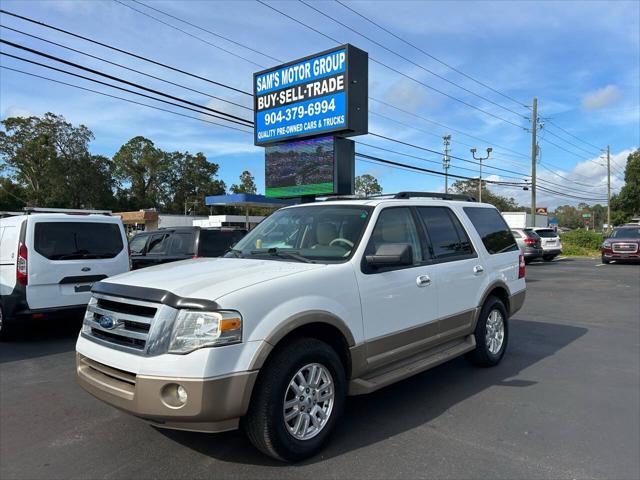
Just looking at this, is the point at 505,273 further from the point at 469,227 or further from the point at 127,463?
the point at 127,463

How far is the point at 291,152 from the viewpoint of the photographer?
15.2m

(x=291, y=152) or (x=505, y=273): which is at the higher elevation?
(x=291, y=152)

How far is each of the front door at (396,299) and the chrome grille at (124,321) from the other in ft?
5.24

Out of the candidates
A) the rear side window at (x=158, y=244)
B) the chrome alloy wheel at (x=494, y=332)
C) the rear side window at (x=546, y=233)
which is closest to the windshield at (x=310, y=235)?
the chrome alloy wheel at (x=494, y=332)

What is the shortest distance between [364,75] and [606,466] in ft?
41.1

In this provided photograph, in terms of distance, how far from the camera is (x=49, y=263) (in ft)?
21.8

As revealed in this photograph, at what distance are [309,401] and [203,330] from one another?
98 centimetres

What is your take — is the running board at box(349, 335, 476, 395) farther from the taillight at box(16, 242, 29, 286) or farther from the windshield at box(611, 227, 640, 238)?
the windshield at box(611, 227, 640, 238)

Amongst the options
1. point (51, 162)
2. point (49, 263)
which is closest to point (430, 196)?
point (49, 263)

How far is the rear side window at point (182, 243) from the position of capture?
8.91 meters

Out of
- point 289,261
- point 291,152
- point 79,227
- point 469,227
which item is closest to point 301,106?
point 291,152

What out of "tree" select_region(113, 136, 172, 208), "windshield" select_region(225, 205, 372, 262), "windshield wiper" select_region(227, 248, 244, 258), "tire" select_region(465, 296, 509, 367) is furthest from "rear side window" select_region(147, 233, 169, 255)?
"tree" select_region(113, 136, 172, 208)

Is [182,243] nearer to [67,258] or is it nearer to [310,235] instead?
[67,258]

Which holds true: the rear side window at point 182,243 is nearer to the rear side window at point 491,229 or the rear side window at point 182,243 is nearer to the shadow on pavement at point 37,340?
the shadow on pavement at point 37,340
